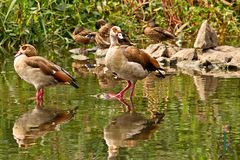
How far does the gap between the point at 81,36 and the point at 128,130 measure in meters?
11.0

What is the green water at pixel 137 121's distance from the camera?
29.2ft

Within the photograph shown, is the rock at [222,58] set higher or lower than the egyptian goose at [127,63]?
lower

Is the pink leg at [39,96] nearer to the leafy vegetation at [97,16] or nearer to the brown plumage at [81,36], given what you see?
the leafy vegetation at [97,16]

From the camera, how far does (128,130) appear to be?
10.1m

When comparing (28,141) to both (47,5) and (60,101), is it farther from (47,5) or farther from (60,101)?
(47,5)

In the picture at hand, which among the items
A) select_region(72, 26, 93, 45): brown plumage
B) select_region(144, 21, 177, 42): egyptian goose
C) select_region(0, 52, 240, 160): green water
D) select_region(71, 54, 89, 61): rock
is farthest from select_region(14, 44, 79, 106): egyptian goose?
select_region(144, 21, 177, 42): egyptian goose

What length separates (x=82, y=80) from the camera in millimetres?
14734

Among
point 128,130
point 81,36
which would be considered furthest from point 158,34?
point 128,130

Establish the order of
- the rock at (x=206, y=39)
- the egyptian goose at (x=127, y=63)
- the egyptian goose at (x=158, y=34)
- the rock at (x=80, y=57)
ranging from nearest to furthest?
the egyptian goose at (x=127, y=63), the rock at (x=206, y=39), the rock at (x=80, y=57), the egyptian goose at (x=158, y=34)

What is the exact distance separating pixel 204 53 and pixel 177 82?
129 inches

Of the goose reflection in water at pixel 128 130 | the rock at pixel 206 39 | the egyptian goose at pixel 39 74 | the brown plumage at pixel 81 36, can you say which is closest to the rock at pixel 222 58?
the rock at pixel 206 39

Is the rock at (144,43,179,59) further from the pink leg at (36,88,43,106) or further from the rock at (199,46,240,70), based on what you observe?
the pink leg at (36,88,43,106)

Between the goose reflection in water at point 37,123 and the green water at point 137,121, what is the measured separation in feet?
0.15

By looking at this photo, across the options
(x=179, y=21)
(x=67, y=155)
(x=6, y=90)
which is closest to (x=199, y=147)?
(x=67, y=155)
